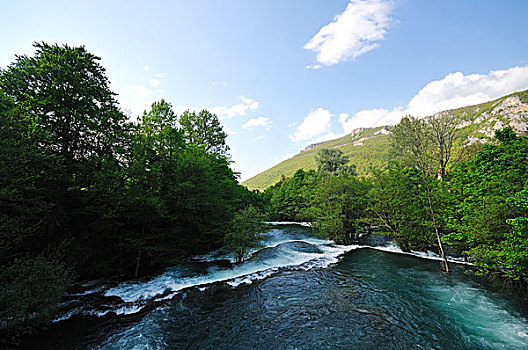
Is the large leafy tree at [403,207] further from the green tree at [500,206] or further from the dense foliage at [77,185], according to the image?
the dense foliage at [77,185]

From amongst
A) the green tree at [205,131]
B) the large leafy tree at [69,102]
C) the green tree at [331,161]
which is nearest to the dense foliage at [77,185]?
the large leafy tree at [69,102]

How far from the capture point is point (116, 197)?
11.2 metres

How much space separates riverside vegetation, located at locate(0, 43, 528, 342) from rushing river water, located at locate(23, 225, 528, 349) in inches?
61.2

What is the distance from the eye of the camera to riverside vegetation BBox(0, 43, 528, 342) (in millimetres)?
7246

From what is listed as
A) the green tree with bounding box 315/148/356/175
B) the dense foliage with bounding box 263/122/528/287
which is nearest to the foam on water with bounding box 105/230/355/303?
the dense foliage with bounding box 263/122/528/287

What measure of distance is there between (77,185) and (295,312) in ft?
44.7

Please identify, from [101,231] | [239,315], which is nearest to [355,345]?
[239,315]

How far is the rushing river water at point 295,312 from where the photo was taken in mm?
7031

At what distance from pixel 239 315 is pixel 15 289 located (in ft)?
25.2

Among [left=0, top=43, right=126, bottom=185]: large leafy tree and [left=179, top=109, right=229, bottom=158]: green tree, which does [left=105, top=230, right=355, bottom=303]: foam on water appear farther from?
[left=179, top=109, right=229, bottom=158]: green tree

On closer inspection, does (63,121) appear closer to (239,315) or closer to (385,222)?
(239,315)

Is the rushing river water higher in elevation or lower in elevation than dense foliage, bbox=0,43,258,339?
lower

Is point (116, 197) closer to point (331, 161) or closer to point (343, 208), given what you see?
point (343, 208)

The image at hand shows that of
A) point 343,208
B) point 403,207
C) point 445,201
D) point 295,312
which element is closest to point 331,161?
point 343,208
